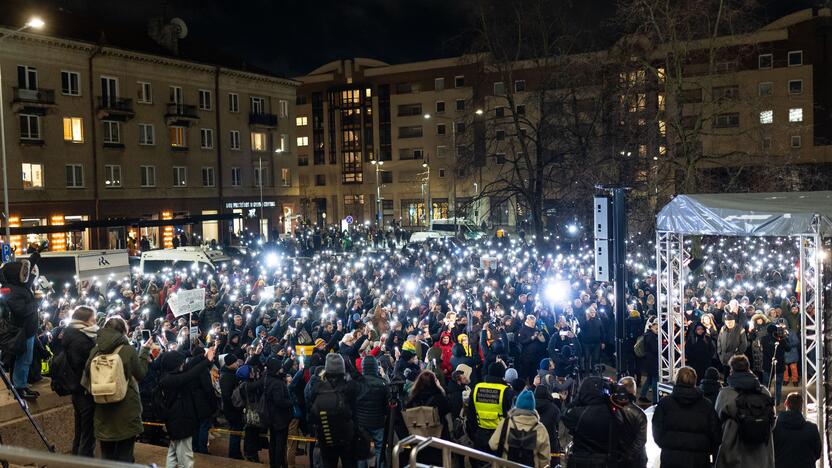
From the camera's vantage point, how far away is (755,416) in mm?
6535

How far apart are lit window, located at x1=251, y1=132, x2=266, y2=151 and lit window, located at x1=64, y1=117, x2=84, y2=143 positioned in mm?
14086

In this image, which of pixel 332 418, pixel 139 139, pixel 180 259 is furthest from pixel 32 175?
pixel 332 418

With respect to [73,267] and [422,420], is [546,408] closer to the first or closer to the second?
[422,420]

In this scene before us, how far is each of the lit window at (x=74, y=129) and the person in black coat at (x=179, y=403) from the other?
38296mm

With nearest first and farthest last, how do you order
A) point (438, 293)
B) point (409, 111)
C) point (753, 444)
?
point (753, 444), point (438, 293), point (409, 111)

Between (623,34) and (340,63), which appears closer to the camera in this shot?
(623,34)

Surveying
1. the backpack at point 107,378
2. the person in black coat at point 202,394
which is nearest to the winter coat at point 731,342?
the person in black coat at point 202,394

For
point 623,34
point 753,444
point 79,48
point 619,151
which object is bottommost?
point 753,444

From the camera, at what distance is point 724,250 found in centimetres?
2555

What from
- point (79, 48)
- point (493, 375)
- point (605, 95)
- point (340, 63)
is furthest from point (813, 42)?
point (493, 375)

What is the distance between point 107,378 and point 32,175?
3869 centimetres

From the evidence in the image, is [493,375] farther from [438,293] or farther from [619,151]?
[619,151]

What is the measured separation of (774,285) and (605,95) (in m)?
10.0

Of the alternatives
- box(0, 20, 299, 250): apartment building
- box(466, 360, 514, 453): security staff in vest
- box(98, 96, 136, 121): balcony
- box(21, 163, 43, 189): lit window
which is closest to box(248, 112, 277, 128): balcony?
box(0, 20, 299, 250): apartment building
